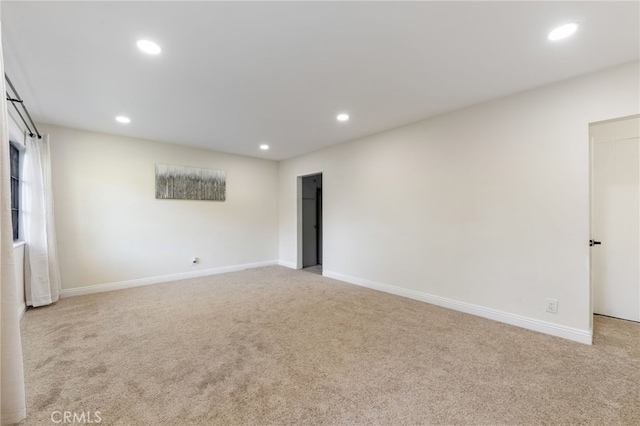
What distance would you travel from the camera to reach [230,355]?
2305 mm

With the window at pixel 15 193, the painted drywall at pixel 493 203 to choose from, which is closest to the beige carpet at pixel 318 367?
the painted drywall at pixel 493 203

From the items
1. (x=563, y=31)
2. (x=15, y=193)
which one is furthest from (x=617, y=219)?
(x=15, y=193)

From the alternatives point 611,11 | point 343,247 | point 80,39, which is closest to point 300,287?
point 343,247

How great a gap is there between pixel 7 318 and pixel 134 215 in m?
3.48

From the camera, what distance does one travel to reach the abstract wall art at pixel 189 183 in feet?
15.6

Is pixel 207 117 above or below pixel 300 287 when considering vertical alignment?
above

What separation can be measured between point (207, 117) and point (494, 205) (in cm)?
372

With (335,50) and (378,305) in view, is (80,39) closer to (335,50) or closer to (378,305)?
(335,50)

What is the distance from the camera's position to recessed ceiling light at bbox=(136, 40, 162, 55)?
2.01m

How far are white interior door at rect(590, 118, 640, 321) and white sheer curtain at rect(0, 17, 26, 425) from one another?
15.9 ft

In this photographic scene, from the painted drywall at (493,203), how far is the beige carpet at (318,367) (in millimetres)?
412

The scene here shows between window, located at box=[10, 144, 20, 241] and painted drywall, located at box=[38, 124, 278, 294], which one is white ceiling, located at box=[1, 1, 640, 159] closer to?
window, located at box=[10, 144, 20, 241]

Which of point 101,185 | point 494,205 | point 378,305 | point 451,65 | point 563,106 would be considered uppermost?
point 451,65

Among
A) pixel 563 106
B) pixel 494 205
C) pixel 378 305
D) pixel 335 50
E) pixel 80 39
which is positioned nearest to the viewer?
pixel 80 39
